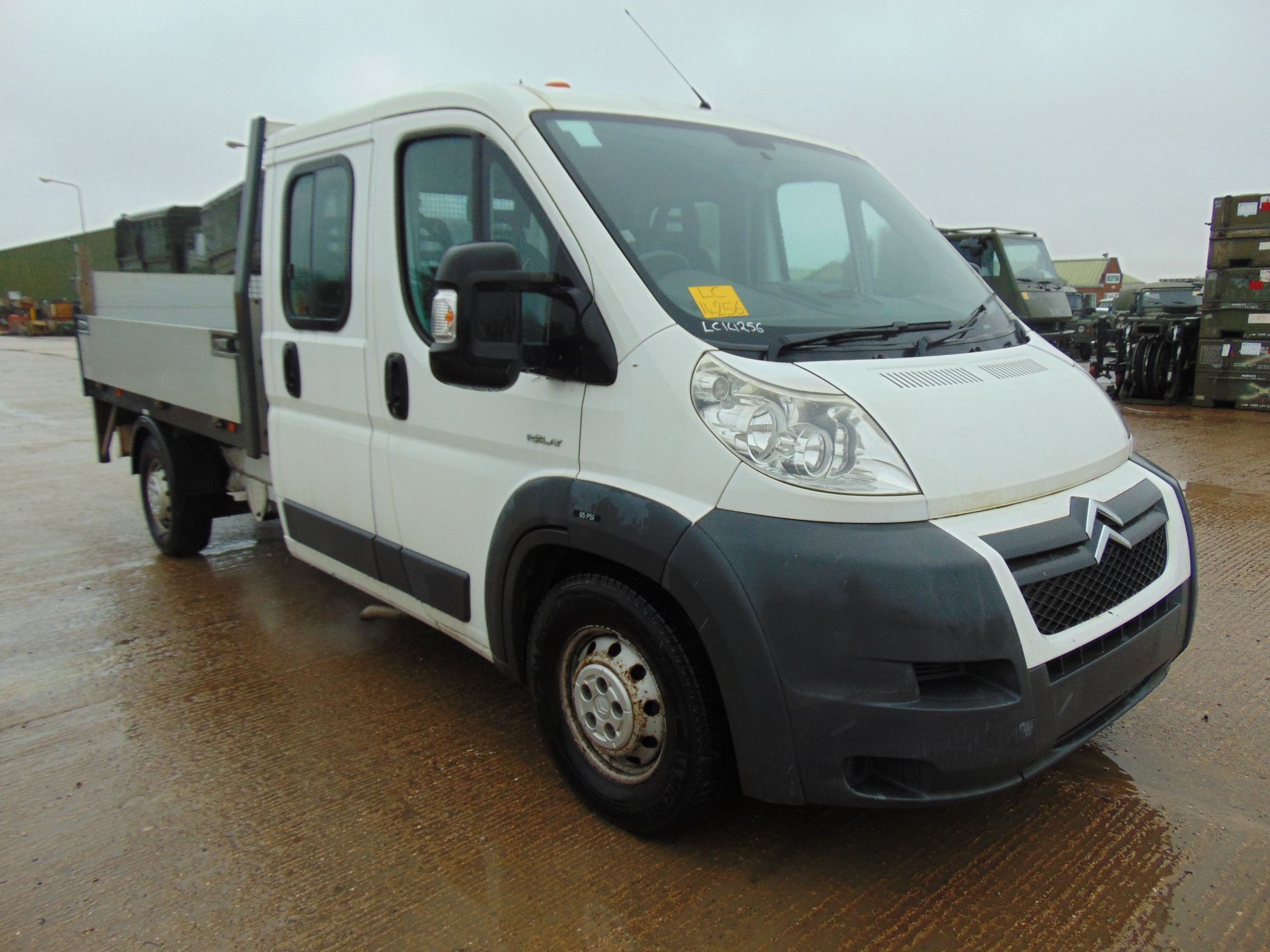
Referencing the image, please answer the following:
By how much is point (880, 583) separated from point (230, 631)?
3.57 meters

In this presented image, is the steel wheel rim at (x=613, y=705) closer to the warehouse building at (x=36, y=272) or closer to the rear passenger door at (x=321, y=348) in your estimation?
the rear passenger door at (x=321, y=348)

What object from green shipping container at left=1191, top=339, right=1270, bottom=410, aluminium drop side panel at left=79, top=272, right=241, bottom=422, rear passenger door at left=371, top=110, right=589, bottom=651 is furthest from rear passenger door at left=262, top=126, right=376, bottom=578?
green shipping container at left=1191, top=339, right=1270, bottom=410

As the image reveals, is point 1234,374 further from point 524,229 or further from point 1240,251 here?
point 524,229

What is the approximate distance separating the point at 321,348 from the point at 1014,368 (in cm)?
258

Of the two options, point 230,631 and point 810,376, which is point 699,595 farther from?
point 230,631

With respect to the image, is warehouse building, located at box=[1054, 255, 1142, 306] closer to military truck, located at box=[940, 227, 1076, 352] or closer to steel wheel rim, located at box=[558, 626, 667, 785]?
military truck, located at box=[940, 227, 1076, 352]

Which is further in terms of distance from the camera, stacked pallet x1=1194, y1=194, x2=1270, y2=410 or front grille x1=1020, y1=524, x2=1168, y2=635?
stacked pallet x1=1194, y1=194, x2=1270, y2=410

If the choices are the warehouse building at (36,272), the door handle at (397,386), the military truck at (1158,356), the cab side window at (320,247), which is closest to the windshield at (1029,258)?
the military truck at (1158,356)

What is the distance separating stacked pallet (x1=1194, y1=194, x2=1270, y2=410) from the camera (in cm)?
1204

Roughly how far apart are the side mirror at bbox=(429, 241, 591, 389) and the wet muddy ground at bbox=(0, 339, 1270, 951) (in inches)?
56.8

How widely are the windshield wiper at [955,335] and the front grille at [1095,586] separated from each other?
0.73 m

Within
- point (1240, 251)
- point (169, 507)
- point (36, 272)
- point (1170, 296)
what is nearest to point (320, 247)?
point (169, 507)

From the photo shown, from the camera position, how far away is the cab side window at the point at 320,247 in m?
3.57

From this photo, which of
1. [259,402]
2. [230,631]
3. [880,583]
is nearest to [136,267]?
[259,402]
